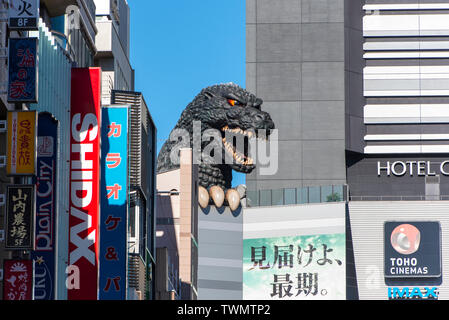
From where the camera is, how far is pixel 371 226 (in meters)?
88.0

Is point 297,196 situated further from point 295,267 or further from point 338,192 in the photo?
point 295,267

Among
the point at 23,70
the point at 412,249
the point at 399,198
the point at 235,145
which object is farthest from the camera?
the point at 399,198

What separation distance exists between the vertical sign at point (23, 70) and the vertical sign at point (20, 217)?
→ 7.56 ft

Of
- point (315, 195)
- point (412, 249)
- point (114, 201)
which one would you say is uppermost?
point (315, 195)

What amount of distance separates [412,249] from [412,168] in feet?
26.3

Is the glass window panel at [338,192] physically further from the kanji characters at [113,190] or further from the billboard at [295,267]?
the kanji characters at [113,190]

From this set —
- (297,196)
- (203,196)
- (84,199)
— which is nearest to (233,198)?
(203,196)

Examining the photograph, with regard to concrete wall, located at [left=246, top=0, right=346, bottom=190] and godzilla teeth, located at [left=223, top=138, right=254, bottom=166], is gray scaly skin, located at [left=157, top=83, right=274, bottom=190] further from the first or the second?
concrete wall, located at [left=246, top=0, right=346, bottom=190]

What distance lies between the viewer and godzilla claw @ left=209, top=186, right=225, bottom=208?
7497cm

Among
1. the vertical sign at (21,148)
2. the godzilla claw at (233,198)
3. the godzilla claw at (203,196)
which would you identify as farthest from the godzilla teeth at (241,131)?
the vertical sign at (21,148)

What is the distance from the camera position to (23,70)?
3070cm

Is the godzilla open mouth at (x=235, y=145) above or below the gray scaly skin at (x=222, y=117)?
below

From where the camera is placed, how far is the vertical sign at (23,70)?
30578mm
